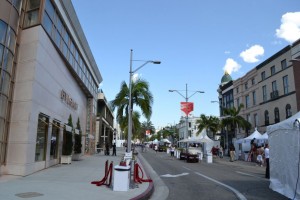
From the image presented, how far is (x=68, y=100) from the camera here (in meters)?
24.7

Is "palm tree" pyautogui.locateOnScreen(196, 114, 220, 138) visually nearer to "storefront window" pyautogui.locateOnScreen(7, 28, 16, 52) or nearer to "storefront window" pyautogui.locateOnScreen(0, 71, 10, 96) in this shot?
"storefront window" pyautogui.locateOnScreen(7, 28, 16, 52)

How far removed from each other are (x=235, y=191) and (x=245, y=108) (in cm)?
4342

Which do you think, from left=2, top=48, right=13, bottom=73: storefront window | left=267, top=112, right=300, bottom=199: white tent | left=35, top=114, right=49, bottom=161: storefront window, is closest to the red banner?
left=35, top=114, right=49, bottom=161: storefront window

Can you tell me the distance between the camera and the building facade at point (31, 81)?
1418 centimetres

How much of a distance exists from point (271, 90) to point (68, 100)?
1187 inches

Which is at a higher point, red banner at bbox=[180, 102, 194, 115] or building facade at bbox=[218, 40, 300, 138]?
building facade at bbox=[218, 40, 300, 138]

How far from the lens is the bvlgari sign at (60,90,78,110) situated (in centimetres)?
2236

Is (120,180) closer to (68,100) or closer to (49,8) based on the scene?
(49,8)

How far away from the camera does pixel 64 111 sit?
2328 centimetres

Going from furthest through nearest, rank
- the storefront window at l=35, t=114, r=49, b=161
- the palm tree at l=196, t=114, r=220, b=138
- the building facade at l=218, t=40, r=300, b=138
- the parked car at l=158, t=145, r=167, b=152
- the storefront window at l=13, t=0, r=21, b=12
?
the palm tree at l=196, t=114, r=220, b=138, the parked car at l=158, t=145, r=167, b=152, the building facade at l=218, t=40, r=300, b=138, the storefront window at l=35, t=114, r=49, b=161, the storefront window at l=13, t=0, r=21, b=12

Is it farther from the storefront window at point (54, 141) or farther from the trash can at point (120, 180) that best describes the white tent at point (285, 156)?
the storefront window at point (54, 141)

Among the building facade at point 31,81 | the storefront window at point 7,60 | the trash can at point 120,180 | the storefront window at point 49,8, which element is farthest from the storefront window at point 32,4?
the trash can at point 120,180

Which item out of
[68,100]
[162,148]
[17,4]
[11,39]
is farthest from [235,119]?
[11,39]

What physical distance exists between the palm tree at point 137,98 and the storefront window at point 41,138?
14069mm
